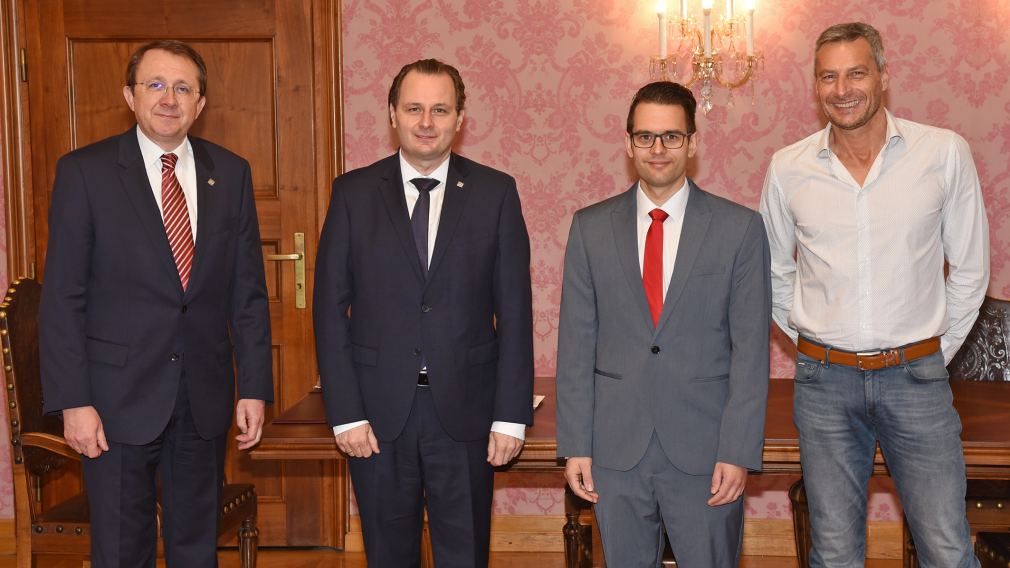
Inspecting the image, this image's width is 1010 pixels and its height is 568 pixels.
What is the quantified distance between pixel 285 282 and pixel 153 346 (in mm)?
1528

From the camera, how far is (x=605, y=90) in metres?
3.73

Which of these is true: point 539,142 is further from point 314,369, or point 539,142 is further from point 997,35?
point 997,35

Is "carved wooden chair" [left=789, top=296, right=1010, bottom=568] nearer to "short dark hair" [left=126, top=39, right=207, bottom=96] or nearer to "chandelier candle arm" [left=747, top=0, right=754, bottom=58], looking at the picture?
"chandelier candle arm" [left=747, top=0, right=754, bottom=58]

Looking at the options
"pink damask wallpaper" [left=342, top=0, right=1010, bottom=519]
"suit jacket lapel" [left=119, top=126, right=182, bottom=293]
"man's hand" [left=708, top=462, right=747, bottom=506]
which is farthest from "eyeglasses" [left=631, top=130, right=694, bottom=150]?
"pink damask wallpaper" [left=342, top=0, right=1010, bottom=519]

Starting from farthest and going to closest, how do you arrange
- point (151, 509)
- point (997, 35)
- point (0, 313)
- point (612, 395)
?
point (997, 35), point (0, 313), point (151, 509), point (612, 395)

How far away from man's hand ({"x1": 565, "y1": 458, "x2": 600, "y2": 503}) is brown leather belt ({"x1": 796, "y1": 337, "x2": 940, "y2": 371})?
0.63 meters

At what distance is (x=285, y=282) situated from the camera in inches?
150

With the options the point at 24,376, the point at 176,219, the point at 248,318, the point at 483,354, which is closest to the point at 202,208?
the point at 176,219

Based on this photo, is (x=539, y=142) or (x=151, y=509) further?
(x=539, y=142)

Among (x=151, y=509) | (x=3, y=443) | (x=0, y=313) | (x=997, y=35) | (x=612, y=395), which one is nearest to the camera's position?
(x=612, y=395)

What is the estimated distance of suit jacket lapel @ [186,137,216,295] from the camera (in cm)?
233

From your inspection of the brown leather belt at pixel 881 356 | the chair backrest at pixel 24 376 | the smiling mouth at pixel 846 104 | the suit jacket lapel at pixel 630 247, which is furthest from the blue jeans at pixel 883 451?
the chair backrest at pixel 24 376

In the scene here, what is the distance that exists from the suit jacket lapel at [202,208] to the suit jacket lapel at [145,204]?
0.05m

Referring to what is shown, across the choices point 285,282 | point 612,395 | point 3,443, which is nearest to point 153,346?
point 612,395
